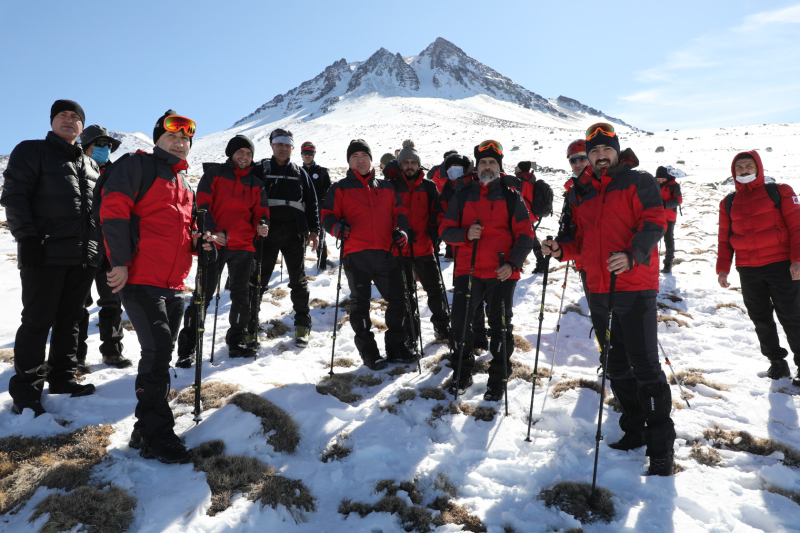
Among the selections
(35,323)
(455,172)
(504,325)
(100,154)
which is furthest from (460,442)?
(100,154)

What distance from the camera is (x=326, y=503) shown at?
12.8ft

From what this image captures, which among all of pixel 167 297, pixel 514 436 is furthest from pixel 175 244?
pixel 514 436

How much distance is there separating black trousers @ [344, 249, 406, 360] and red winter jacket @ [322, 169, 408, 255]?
0.16m

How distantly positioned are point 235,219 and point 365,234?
212 cm

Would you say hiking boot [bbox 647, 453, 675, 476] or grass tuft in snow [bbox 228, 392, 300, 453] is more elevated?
grass tuft in snow [bbox 228, 392, 300, 453]

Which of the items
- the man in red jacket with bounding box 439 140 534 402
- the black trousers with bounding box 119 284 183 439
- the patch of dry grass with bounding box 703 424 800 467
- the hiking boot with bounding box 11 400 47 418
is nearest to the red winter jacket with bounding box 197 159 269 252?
the black trousers with bounding box 119 284 183 439

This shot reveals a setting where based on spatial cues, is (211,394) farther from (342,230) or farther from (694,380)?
(694,380)

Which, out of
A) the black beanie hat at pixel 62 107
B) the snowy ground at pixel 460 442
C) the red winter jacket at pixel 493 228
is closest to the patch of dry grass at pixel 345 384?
the snowy ground at pixel 460 442

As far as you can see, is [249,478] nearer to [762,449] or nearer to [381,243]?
[381,243]

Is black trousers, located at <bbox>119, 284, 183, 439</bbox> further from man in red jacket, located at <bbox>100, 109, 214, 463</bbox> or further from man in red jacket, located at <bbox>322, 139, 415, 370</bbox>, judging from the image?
man in red jacket, located at <bbox>322, 139, 415, 370</bbox>

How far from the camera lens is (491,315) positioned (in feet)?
19.9

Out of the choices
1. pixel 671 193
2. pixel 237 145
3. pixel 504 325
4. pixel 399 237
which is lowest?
→ pixel 504 325

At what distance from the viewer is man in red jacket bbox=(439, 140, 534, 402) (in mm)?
5832

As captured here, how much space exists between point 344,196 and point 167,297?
3178 millimetres
